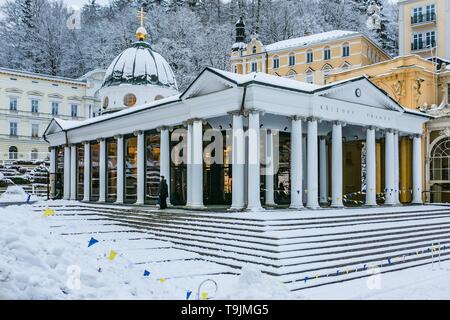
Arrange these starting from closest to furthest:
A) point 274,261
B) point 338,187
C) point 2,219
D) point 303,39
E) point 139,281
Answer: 1. point 139,281
2. point 2,219
3. point 274,261
4. point 338,187
5. point 303,39

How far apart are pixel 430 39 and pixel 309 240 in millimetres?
36602

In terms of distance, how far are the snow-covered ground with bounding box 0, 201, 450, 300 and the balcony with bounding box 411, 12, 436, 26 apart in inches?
1360

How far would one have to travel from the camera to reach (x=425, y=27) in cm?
4491

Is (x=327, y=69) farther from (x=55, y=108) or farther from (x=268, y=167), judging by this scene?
(x=268, y=167)

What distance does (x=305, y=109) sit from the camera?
20078 millimetres

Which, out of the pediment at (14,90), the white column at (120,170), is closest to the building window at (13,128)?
the pediment at (14,90)

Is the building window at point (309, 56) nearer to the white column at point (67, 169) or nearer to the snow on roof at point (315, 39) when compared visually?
the snow on roof at point (315, 39)

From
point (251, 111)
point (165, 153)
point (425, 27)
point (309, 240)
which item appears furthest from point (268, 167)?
point (425, 27)

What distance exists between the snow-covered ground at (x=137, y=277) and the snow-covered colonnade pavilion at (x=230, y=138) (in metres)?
5.72

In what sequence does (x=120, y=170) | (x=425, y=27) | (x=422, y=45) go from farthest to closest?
1. (x=422, y=45)
2. (x=425, y=27)
3. (x=120, y=170)

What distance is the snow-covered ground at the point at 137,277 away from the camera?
7449 millimetres
